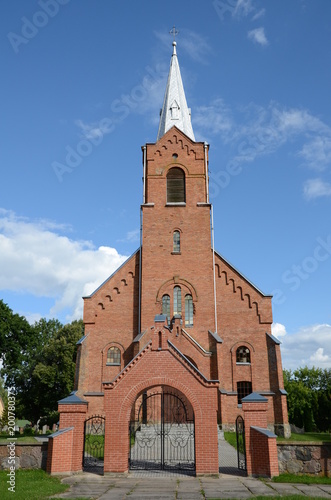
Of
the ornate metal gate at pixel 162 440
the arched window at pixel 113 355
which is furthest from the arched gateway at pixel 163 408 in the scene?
the arched window at pixel 113 355

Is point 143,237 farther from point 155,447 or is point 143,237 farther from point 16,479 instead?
point 16,479

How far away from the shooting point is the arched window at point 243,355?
2602 cm

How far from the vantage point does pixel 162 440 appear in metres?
14.3

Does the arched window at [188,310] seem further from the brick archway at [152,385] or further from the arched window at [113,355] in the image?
the brick archway at [152,385]

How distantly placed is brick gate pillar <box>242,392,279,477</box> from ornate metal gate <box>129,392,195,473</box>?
191 centimetres

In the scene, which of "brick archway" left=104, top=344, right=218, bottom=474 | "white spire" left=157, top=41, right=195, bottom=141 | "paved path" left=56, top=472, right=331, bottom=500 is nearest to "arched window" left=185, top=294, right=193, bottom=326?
"brick archway" left=104, top=344, right=218, bottom=474

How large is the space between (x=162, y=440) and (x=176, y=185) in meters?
18.7

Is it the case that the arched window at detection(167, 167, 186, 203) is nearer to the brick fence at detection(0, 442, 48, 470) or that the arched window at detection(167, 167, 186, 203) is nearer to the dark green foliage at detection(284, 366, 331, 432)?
the brick fence at detection(0, 442, 48, 470)

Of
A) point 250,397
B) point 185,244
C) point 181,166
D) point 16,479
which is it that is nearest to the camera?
point 16,479

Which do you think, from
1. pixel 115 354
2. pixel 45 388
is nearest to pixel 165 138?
pixel 115 354

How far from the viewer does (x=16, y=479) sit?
1240 centimetres

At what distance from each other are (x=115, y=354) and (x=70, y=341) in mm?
20862

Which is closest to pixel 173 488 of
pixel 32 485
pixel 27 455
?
pixel 32 485

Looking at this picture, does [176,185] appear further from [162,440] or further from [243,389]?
[162,440]
